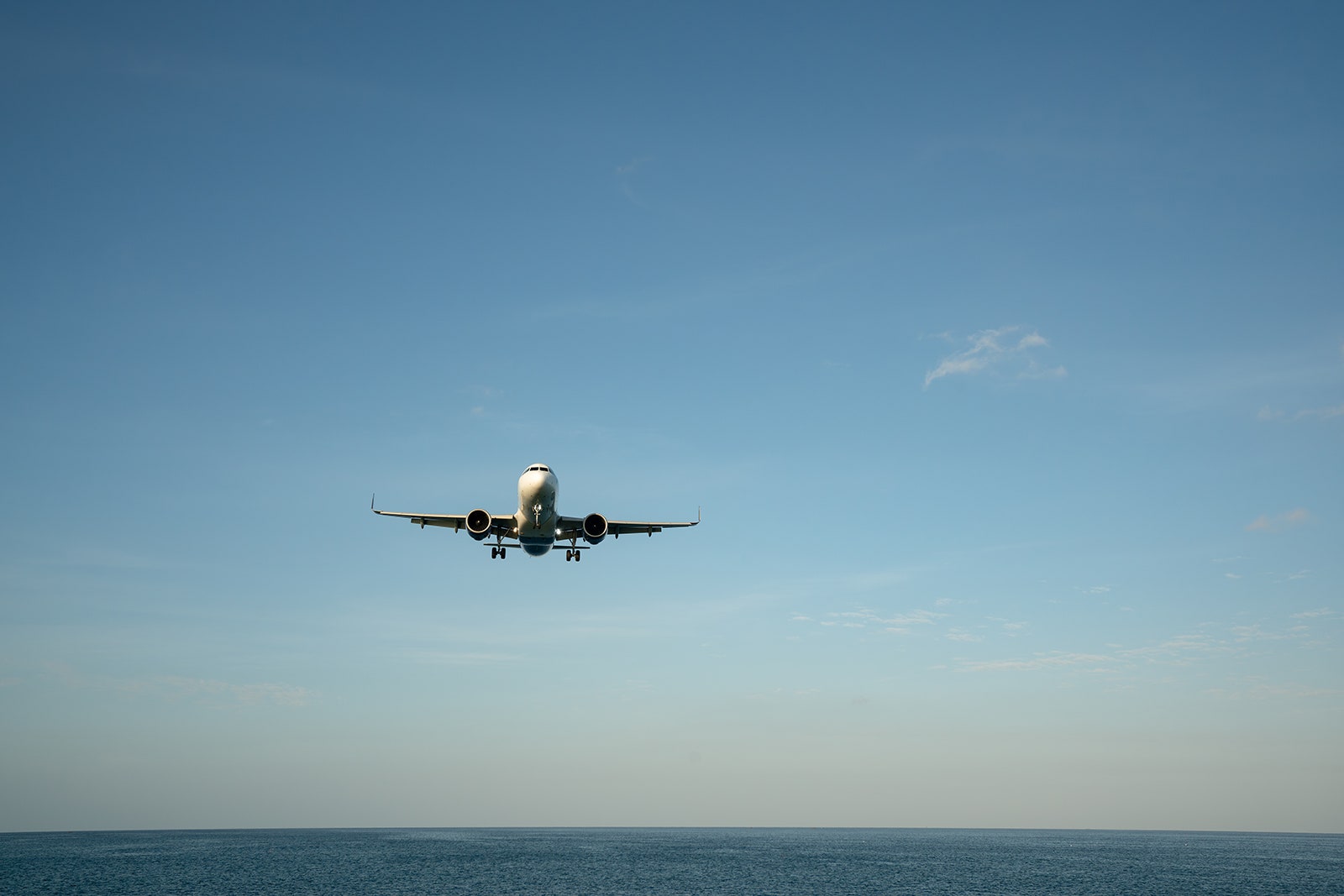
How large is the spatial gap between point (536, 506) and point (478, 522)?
5.91 m

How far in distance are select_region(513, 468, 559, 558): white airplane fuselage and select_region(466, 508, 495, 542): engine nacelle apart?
84.7 inches

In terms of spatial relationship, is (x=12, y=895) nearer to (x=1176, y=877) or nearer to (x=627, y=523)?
(x=627, y=523)

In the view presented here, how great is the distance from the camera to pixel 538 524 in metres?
67.7

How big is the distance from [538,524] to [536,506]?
2.19m

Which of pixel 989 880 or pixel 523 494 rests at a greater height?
pixel 523 494

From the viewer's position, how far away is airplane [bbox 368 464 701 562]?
66.2m

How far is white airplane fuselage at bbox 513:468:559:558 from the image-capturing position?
65688mm

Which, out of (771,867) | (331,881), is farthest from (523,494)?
(771,867)

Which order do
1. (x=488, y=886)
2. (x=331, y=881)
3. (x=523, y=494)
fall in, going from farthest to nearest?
(x=331, y=881) → (x=488, y=886) → (x=523, y=494)

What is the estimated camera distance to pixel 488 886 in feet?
422

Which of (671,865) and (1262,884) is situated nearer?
(1262,884)

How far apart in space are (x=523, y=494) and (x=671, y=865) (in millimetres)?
137608

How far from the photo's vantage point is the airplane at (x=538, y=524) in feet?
217

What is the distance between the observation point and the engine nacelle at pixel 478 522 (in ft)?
226
